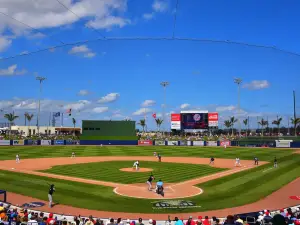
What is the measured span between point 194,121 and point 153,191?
3646 inches

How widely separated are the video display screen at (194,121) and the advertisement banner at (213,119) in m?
1.43

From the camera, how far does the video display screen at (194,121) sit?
116 meters

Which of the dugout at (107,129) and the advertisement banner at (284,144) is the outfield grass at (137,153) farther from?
the dugout at (107,129)

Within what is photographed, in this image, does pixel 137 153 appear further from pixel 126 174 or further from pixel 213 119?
pixel 213 119

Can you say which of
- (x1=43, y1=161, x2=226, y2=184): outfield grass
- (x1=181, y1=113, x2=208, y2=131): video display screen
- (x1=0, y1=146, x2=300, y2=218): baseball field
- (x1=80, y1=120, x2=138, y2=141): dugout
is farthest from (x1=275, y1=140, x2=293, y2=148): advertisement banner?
(x1=43, y1=161, x2=226, y2=184): outfield grass

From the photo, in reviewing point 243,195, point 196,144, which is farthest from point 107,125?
point 243,195

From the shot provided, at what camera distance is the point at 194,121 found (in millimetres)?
117000

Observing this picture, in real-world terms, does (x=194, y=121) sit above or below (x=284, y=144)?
above

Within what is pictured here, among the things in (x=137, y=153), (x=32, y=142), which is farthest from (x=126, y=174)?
(x=32, y=142)

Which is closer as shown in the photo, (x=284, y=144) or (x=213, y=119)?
(x=284, y=144)

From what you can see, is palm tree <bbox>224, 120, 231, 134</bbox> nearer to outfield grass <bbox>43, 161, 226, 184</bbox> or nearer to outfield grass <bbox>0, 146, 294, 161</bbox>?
outfield grass <bbox>0, 146, 294, 161</bbox>

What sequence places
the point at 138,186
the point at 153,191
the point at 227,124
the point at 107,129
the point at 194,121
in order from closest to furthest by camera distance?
1. the point at 153,191
2. the point at 138,186
3. the point at 107,129
4. the point at 194,121
5. the point at 227,124

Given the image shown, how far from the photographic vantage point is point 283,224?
704 cm

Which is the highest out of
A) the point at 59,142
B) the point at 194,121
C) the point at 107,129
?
the point at 194,121
